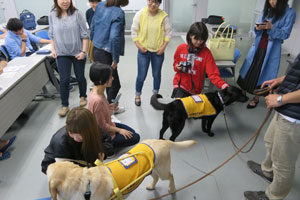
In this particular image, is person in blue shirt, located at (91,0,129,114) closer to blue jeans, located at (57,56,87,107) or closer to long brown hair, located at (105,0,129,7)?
long brown hair, located at (105,0,129,7)

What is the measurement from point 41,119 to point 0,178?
971 millimetres

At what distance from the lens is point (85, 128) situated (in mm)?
1312

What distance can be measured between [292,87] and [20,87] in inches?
103

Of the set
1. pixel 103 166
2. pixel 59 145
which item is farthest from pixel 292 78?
pixel 59 145

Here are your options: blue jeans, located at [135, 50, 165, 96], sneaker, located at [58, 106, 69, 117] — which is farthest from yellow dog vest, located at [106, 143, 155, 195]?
sneaker, located at [58, 106, 69, 117]

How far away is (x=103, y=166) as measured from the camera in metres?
1.23

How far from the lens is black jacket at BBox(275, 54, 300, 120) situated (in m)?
1.17

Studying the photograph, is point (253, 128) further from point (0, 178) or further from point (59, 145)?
point (0, 178)

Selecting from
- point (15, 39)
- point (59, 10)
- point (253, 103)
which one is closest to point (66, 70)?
point (59, 10)

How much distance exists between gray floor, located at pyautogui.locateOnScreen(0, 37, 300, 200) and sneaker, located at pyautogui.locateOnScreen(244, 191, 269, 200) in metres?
0.06

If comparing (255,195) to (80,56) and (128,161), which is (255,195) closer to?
(128,161)

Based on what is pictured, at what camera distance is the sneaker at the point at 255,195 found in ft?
5.21

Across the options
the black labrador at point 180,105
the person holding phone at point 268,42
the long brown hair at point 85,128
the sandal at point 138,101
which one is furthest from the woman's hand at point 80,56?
the person holding phone at point 268,42

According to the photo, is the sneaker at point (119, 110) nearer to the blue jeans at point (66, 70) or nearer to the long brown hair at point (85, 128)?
the blue jeans at point (66, 70)
